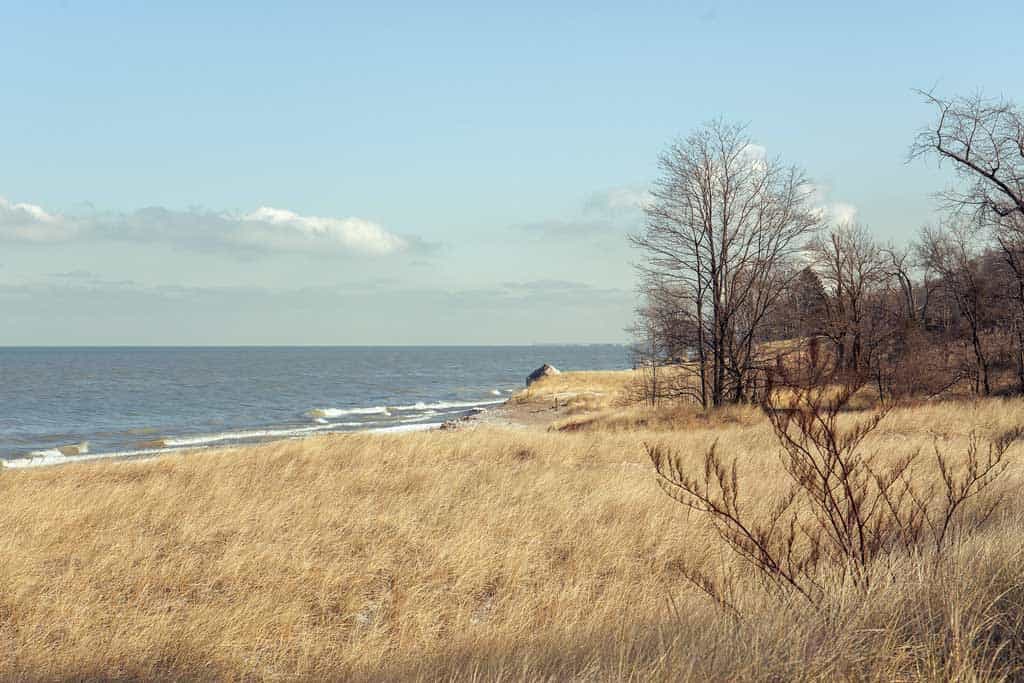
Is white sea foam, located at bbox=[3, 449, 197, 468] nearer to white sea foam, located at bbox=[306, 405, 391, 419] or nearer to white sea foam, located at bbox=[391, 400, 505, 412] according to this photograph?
white sea foam, located at bbox=[306, 405, 391, 419]

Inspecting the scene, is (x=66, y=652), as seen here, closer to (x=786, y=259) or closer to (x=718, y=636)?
(x=718, y=636)

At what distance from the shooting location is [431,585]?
7.57 m

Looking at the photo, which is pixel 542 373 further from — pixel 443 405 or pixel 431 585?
pixel 431 585

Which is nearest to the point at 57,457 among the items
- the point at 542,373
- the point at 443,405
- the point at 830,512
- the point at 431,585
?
A: the point at 431,585

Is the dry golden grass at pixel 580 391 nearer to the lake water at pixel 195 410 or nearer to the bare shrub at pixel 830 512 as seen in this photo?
the lake water at pixel 195 410

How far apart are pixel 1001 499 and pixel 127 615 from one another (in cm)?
862

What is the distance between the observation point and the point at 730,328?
25000mm

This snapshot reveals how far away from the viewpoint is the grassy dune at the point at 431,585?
13.6 feet

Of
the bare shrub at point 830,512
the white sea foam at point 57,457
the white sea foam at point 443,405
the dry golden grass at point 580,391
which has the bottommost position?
the white sea foam at point 443,405

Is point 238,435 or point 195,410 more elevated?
point 195,410

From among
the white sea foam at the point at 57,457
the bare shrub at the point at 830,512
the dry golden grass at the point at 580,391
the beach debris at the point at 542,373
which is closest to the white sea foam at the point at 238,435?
the white sea foam at the point at 57,457

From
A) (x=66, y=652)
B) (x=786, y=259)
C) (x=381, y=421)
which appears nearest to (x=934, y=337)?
(x=786, y=259)

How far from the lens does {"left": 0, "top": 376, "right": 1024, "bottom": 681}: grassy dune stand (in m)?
4.13

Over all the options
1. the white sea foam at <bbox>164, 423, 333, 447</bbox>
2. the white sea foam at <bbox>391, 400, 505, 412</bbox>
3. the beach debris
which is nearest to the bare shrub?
the white sea foam at <bbox>164, 423, 333, 447</bbox>
